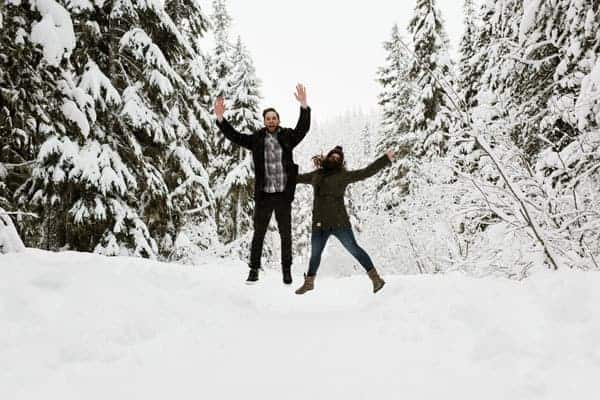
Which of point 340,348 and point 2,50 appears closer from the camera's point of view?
point 340,348

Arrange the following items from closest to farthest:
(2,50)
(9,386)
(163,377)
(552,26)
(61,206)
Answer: (9,386) < (163,377) < (2,50) < (552,26) < (61,206)

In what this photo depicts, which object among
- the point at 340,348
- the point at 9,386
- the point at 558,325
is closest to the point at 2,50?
the point at 9,386

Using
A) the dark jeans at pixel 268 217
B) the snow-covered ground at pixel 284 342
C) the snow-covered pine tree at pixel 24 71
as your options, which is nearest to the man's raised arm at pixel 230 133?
the dark jeans at pixel 268 217

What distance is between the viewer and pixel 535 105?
668cm

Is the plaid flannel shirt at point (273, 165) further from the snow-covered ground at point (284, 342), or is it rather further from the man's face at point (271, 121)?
the snow-covered ground at point (284, 342)

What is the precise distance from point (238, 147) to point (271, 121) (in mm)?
14798

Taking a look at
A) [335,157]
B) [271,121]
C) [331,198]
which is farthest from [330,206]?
[271,121]

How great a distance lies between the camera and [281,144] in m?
5.77

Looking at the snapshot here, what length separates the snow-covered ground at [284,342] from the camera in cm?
239

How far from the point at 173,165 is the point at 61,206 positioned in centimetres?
343

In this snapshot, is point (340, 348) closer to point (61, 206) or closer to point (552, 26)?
point (552, 26)

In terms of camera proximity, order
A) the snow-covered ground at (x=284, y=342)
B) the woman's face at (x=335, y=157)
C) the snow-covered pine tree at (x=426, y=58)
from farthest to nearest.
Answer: the snow-covered pine tree at (x=426, y=58)
the woman's face at (x=335, y=157)
the snow-covered ground at (x=284, y=342)

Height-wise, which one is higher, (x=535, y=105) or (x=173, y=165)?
(x=173, y=165)

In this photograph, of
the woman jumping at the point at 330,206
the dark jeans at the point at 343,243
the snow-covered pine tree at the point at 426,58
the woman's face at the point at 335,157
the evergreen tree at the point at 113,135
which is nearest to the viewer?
the dark jeans at the point at 343,243
